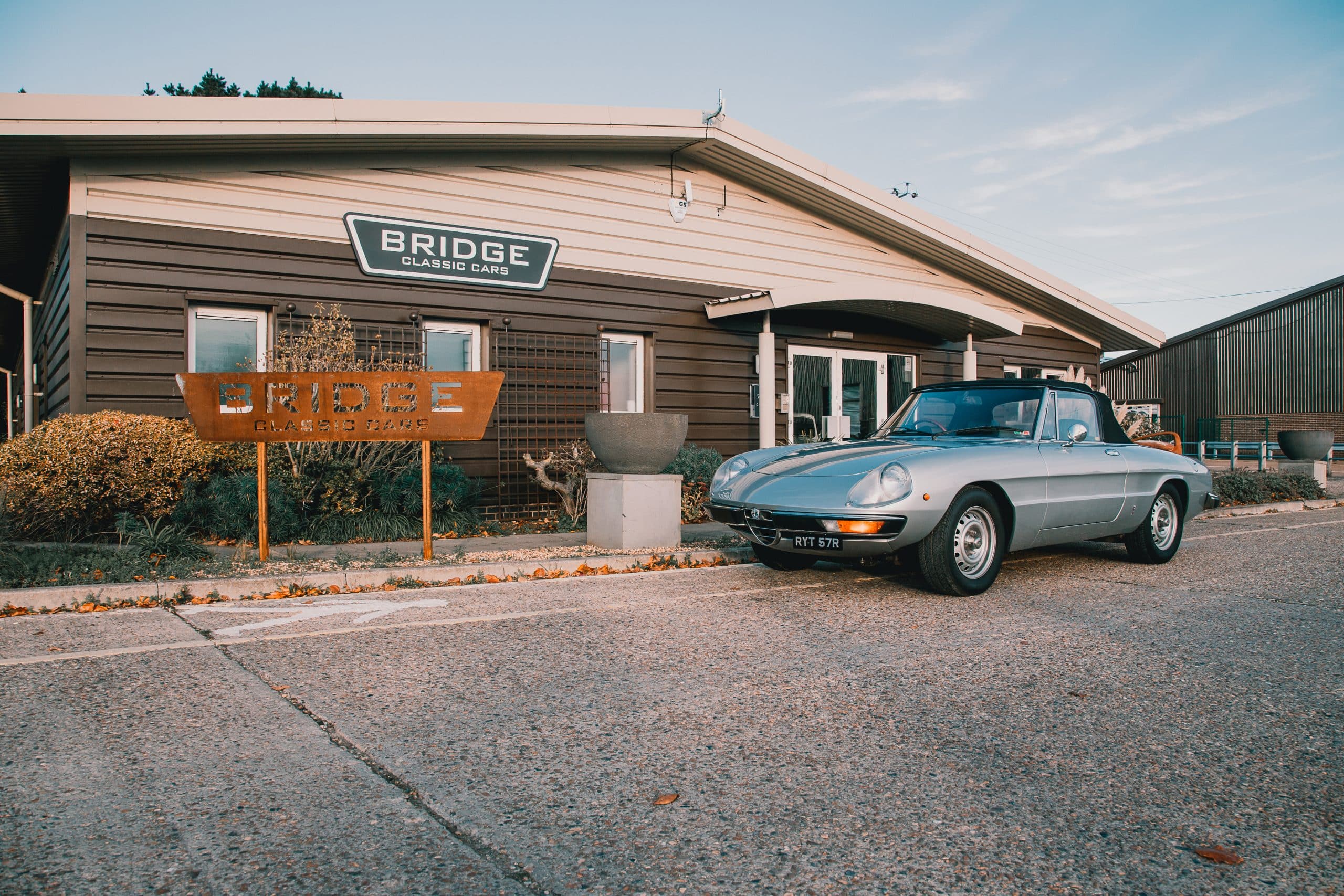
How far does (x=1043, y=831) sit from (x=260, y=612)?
460 cm

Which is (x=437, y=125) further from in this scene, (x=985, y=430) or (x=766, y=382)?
(x=985, y=430)

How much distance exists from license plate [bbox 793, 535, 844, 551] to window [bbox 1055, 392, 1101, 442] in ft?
7.65

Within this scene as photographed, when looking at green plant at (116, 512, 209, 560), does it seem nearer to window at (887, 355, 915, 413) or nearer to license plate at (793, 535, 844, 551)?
license plate at (793, 535, 844, 551)

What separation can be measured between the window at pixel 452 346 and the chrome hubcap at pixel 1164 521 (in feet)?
24.2

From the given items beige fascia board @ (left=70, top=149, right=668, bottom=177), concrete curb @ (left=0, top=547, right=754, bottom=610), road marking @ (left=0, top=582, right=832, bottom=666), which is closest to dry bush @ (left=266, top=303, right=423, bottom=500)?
beige fascia board @ (left=70, top=149, right=668, bottom=177)

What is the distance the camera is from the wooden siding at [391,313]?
8.95 m

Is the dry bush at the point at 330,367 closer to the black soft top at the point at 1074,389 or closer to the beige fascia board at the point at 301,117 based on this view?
the beige fascia board at the point at 301,117

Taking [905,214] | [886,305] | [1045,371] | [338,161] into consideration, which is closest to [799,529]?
[338,161]

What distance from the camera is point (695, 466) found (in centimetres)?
1083

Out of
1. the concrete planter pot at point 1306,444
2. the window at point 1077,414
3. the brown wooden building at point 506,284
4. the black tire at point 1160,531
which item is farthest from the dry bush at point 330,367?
the concrete planter pot at point 1306,444

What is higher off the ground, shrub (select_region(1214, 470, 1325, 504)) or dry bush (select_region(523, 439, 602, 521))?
dry bush (select_region(523, 439, 602, 521))

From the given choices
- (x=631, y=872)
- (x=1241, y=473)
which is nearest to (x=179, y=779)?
(x=631, y=872)

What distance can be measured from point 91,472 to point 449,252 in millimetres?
4512

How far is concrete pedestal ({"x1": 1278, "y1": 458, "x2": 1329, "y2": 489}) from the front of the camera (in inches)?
631
